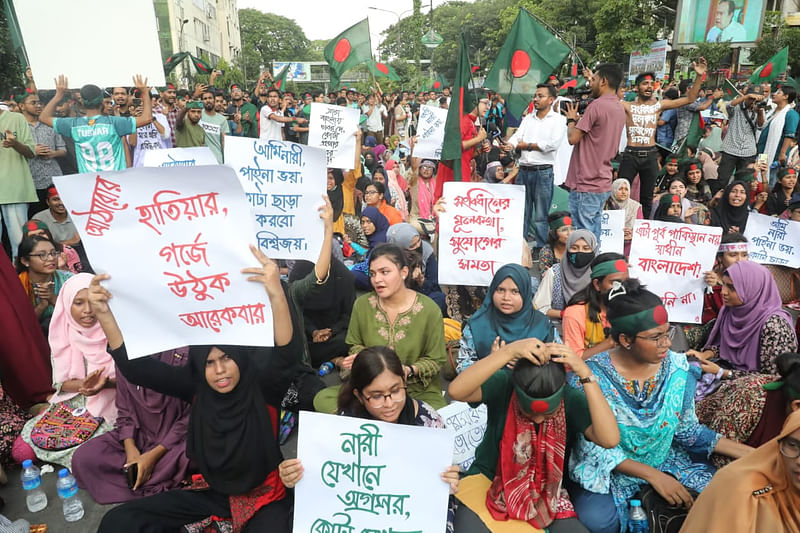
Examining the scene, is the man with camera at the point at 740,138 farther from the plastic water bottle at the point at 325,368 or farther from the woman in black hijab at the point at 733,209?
the plastic water bottle at the point at 325,368

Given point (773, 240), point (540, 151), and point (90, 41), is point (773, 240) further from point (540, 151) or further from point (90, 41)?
point (90, 41)

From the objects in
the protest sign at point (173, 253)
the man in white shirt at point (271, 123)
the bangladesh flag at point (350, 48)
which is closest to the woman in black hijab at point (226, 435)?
the protest sign at point (173, 253)

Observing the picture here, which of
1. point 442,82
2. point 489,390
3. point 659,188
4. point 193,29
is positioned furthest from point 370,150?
point 193,29

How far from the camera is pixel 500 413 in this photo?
2652mm

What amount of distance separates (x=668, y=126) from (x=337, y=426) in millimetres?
10039

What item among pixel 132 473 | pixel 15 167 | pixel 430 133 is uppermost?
pixel 430 133

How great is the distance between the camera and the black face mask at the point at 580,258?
4.50 meters

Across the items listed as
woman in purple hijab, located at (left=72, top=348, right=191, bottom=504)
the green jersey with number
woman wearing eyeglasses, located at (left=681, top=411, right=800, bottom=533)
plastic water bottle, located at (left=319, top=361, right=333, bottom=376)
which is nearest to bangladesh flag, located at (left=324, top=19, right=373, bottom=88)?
the green jersey with number

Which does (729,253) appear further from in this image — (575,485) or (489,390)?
(489,390)

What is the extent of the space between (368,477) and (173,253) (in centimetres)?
122

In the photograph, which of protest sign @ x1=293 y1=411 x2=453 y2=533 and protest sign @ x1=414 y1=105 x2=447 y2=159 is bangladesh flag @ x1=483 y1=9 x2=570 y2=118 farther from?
protest sign @ x1=293 y1=411 x2=453 y2=533

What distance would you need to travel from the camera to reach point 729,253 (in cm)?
470

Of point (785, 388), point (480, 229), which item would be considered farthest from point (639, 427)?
point (480, 229)

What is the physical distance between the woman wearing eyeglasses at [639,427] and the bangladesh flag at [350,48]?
715 cm
